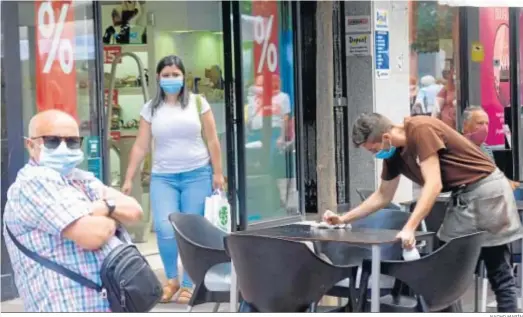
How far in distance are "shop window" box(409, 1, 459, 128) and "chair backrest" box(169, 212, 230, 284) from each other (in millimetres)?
5011

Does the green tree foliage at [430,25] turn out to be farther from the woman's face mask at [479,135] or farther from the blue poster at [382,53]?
the woman's face mask at [479,135]

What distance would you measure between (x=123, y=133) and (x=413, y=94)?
10.3 feet

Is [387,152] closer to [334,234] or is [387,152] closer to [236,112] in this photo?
[334,234]

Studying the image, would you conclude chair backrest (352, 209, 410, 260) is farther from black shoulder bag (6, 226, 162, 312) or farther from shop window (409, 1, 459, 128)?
shop window (409, 1, 459, 128)

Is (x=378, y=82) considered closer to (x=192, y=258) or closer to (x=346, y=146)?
(x=346, y=146)

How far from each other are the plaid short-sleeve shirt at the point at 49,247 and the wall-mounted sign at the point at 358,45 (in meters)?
5.91

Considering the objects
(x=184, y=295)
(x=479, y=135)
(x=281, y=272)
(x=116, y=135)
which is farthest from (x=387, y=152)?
(x=116, y=135)

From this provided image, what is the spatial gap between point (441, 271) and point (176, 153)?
2534 millimetres

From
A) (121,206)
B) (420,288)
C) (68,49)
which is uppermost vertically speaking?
(68,49)

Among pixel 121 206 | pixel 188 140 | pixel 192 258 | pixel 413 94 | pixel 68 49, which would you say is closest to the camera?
pixel 121 206

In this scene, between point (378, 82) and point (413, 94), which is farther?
point (413, 94)

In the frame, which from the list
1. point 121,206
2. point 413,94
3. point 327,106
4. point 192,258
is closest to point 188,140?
point 327,106

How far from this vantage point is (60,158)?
154 inches

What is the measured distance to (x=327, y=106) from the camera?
6.78 metres
